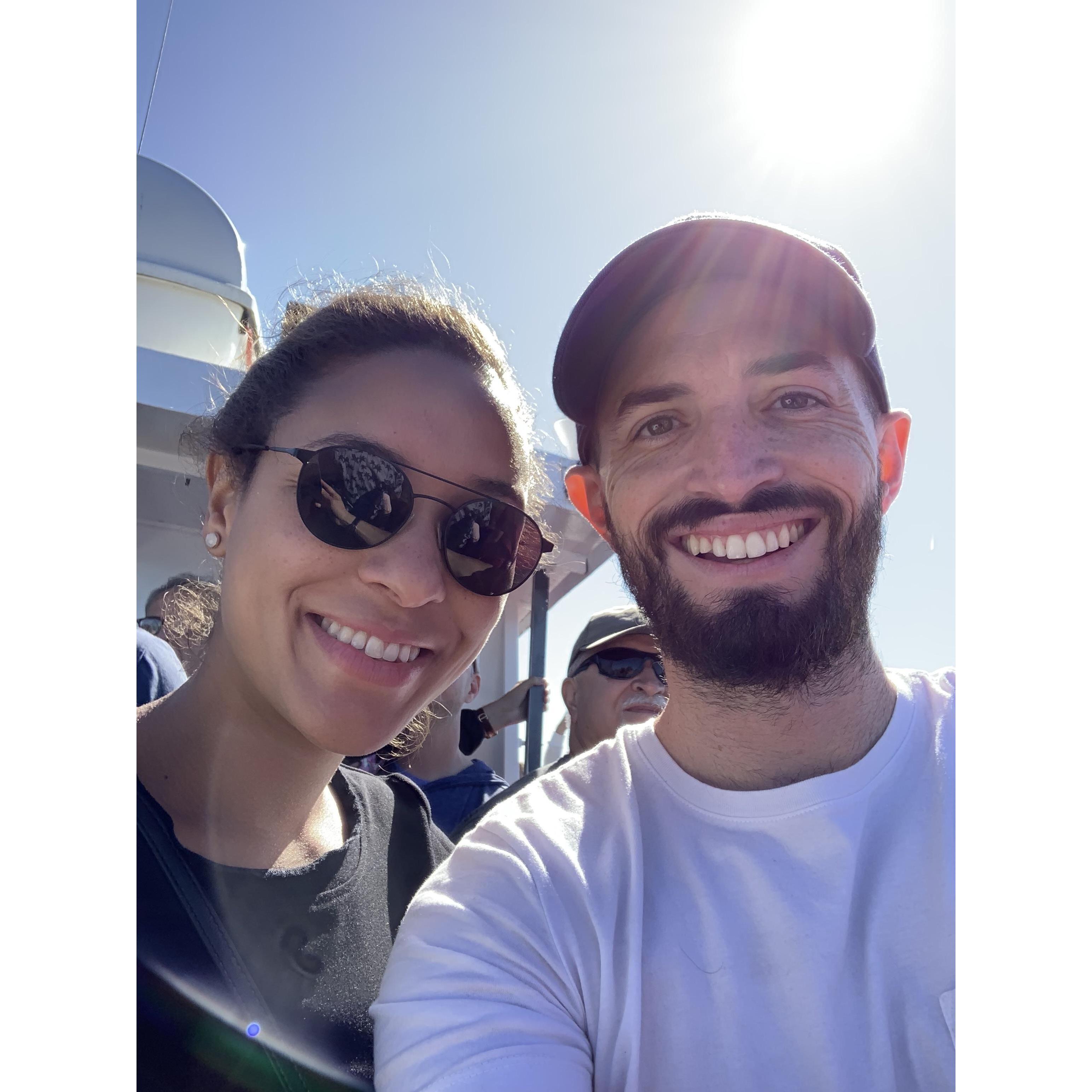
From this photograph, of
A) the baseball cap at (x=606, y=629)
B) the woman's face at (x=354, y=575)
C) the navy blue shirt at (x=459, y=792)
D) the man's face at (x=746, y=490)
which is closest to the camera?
the woman's face at (x=354, y=575)

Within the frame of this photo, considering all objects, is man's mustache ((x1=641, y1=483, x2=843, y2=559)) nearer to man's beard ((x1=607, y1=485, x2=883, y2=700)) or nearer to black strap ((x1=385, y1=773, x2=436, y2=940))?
man's beard ((x1=607, y1=485, x2=883, y2=700))

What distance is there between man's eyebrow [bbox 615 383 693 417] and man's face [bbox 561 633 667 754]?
177 cm

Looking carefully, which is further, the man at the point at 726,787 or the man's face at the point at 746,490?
the man's face at the point at 746,490

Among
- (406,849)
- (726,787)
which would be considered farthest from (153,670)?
(726,787)

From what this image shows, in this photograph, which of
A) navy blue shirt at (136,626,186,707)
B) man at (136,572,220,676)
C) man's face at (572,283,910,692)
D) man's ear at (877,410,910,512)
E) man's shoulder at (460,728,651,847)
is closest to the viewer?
man's shoulder at (460,728,651,847)

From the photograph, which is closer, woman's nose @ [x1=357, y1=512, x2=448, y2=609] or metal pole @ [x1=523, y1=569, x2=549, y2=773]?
woman's nose @ [x1=357, y1=512, x2=448, y2=609]

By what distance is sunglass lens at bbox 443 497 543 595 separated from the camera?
5.06ft

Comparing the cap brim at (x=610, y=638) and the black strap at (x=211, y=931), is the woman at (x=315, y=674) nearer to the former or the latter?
the black strap at (x=211, y=931)

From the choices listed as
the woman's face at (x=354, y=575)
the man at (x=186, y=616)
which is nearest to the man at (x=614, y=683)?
the man at (x=186, y=616)

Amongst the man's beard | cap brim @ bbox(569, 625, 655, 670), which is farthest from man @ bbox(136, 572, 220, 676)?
cap brim @ bbox(569, 625, 655, 670)

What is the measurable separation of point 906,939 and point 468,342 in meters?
1.45

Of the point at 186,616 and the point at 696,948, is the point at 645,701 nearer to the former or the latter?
the point at 186,616

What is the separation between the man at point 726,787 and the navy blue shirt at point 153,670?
4.31ft

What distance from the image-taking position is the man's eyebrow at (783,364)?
5.32ft
